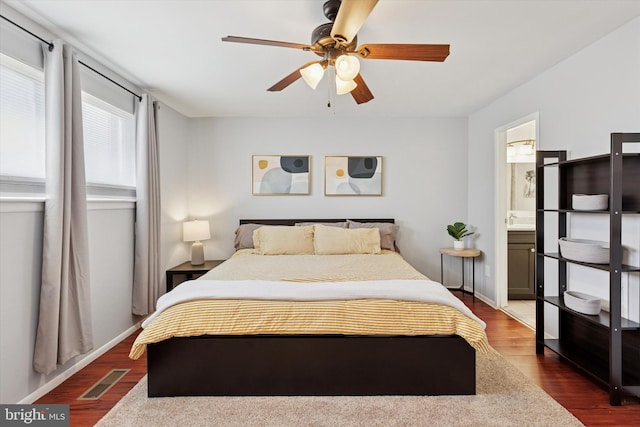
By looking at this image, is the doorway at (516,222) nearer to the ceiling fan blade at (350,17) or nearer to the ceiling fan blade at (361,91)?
the ceiling fan blade at (361,91)

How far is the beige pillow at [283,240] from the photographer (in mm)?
4047

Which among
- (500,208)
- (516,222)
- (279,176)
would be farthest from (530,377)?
(279,176)

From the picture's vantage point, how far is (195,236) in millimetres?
4305

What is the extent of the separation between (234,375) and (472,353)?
1487 millimetres

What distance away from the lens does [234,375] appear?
2.23 metres

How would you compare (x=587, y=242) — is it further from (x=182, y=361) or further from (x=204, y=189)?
(x=204, y=189)

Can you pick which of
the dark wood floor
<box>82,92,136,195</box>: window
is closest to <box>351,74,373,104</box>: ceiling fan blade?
<box>82,92,136,195</box>: window

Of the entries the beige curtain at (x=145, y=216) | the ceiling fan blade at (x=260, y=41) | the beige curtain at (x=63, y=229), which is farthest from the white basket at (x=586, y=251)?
the beige curtain at (x=145, y=216)

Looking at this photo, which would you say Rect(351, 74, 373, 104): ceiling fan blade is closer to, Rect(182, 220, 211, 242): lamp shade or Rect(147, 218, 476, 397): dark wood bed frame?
Rect(147, 218, 476, 397): dark wood bed frame

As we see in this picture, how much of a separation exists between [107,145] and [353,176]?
9.35 ft

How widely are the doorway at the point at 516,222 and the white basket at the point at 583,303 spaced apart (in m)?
1.05

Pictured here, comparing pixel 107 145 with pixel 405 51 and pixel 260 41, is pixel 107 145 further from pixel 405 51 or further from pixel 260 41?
pixel 405 51

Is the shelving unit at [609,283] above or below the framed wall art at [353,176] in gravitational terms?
below

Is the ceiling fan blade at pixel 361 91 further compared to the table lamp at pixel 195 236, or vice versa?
the table lamp at pixel 195 236
